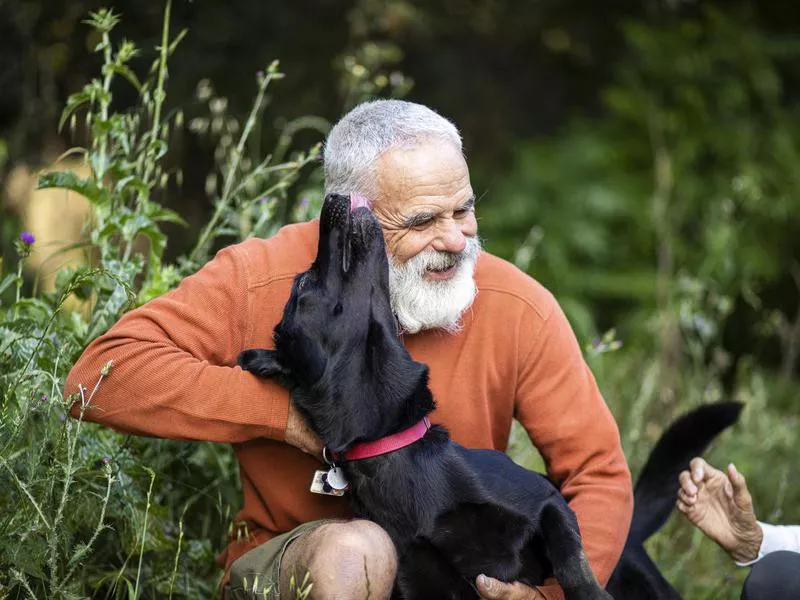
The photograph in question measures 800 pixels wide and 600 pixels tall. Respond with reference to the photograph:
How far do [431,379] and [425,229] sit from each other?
419mm

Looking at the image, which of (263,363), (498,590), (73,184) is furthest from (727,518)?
(73,184)

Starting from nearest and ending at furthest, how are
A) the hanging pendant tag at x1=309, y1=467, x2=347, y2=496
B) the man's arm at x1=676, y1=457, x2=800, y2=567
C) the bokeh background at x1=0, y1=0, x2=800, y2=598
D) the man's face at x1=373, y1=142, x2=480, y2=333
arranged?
1. the hanging pendant tag at x1=309, y1=467, x2=347, y2=496
2. the man's face at x1=373, y1=142, x2=480, y2=333
3. the man's arm at x1=676, y1=457, x2=800, y2=567
4. the bokeh background at x1=0, y1=0, x2=800, y2=598

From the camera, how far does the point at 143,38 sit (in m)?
6.31

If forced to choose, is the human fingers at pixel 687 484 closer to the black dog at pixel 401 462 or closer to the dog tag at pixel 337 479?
the black dog at pixel 401 462

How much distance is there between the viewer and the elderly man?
9.48 feet

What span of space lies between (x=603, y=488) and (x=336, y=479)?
0.74m

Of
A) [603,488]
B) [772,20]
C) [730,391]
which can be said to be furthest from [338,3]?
[603,488]

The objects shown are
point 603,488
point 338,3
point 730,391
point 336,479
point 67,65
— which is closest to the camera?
point 336,479

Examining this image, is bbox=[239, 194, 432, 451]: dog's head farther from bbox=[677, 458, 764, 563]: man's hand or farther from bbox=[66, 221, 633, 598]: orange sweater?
bbox=[677, 458, 764, 563]: man's hand

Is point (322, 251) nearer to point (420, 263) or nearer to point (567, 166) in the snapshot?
point (420, 263)

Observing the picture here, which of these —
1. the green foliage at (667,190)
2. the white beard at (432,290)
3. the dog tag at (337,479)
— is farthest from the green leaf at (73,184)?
the green foliage at (667,190)

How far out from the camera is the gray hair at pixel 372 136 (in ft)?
10.1

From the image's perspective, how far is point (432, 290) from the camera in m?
3.00

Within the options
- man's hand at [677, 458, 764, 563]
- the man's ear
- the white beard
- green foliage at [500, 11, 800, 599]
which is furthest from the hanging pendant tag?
green foliage at [500, 11, 800, 599]
